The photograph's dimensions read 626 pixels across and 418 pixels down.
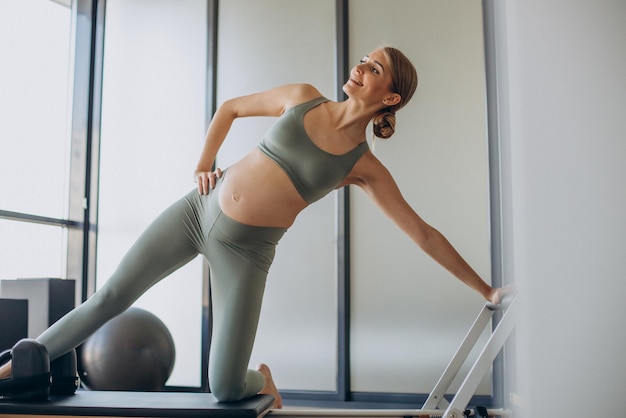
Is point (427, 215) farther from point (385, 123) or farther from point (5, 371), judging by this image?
point (5, 371)

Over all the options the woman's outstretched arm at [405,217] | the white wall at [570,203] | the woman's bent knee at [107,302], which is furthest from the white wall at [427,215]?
the white wall at [570,203]

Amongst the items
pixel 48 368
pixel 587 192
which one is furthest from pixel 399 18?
pixel 587 192

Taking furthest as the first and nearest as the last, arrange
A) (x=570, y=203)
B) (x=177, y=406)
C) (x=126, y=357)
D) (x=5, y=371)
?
(x=126, y=357)
(x=5, y=371)
(x=177, y=406)
(x=570, y=203)

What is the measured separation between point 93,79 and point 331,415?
132 inches

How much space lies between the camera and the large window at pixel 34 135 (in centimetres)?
397

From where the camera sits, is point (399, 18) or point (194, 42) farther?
point (194, 42)

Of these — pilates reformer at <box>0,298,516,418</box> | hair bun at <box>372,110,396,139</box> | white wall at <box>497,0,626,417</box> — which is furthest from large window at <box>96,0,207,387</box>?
white wall at <box>497,0,626,417</box>

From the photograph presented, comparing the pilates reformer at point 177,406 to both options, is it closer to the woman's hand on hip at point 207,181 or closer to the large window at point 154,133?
the woman's hand on hip at point 207,181

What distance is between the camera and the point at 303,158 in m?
2.09

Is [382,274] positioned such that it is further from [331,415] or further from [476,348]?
[331,415]

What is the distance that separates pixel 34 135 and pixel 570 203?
443cm

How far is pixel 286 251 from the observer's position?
161 inches

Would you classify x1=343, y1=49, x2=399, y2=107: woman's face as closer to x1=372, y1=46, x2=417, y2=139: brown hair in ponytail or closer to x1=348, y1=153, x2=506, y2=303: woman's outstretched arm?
x1=372, y1=46, x2=417, y2=139: brown hair in ponytail

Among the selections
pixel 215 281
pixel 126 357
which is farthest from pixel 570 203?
pixel 126 357
